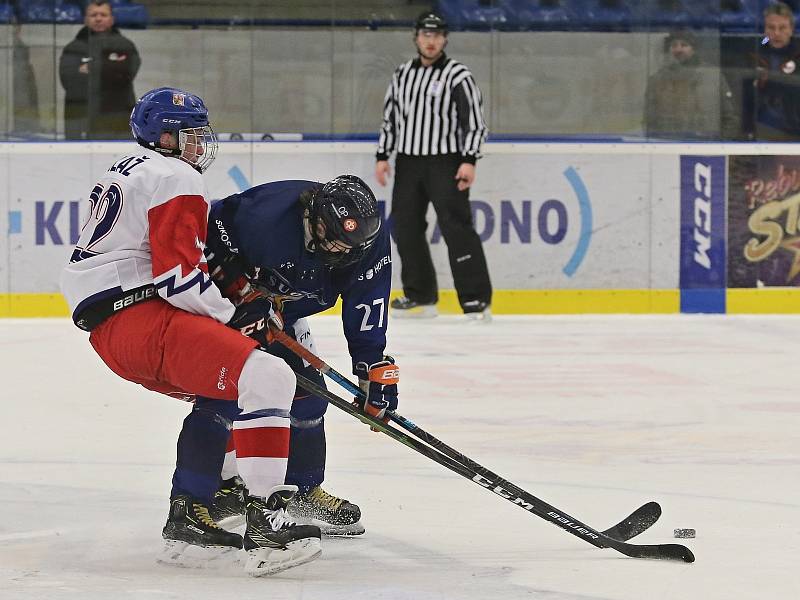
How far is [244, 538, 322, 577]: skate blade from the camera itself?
9.48 ft

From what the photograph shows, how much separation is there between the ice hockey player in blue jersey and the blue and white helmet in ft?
0.38

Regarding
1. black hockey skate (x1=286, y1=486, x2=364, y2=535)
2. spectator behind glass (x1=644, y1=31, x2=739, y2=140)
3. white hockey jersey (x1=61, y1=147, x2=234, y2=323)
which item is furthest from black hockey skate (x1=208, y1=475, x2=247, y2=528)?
spectator behind glass (x1=644, y1=31, x2=739, y2=140)

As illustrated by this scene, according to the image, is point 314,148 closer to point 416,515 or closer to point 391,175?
point 391,175

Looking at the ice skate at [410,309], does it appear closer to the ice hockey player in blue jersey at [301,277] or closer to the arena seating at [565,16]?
the arena seating at [565,16]

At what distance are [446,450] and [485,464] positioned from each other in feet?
3.04

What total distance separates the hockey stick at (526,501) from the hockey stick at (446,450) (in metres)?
0.01

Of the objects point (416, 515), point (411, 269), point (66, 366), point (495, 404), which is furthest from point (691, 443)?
point (411, 269)

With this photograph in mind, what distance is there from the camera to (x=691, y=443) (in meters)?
4.45

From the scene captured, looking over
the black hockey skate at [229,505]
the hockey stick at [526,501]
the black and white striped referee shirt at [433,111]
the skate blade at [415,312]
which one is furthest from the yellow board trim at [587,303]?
the hockey stick at [526,501]

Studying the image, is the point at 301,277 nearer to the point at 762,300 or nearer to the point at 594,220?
the point at 594,220

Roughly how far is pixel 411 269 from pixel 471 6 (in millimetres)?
1406

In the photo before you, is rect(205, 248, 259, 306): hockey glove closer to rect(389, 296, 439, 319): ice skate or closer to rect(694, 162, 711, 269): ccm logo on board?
rect(389, 296, 439, 319): ice skate

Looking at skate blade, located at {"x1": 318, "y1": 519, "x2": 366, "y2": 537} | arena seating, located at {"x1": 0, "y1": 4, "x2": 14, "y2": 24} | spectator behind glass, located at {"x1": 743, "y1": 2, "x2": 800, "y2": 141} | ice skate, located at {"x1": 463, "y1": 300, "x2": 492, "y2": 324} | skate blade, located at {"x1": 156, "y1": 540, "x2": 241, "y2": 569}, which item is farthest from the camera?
spectator behind glass, located at {"x1": 743, "y1": 2, "x2": 800, "y2": 141}

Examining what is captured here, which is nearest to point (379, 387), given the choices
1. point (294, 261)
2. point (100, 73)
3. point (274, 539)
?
point (294, 261)
